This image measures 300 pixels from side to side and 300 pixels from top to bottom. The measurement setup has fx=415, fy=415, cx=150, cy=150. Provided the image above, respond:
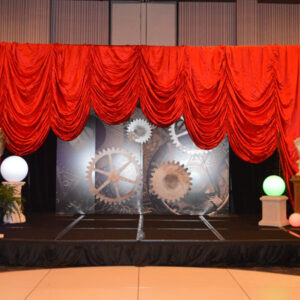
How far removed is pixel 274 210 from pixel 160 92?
6.15ft

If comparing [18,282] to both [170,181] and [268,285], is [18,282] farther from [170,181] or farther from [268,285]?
[170,181]

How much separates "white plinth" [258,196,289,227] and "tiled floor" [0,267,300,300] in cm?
103

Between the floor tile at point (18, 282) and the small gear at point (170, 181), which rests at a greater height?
the small gear at point (170, 181)

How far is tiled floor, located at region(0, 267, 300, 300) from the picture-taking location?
2.86 m

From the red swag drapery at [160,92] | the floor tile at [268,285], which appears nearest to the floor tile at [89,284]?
the floor tile at [268,285]

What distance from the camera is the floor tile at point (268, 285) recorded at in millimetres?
2861

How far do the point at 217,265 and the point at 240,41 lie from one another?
408cm

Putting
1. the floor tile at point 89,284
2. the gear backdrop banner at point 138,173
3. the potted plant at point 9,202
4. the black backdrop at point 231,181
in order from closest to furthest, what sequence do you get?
the floor tile at point 89,284 → the potted plant at point 9,202 → the gear backdrop banner at point 138,173 → the black backdrop at point 231,181

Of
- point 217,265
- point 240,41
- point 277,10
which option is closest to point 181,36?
point 240,41

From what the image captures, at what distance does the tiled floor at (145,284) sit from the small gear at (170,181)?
79.0 inches

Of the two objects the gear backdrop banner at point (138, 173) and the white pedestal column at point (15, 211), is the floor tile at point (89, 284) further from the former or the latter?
the gear backdrop banner at point (138, 173)

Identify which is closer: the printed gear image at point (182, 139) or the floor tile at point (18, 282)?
the floor tile at point (18, 282)

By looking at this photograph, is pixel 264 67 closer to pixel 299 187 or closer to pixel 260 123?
pixel 260 123

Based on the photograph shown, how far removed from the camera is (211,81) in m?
4.97
